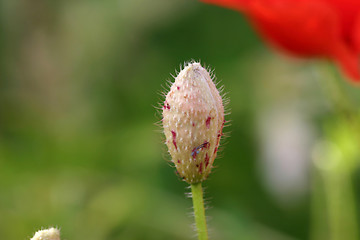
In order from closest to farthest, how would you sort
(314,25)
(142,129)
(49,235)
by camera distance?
(49,235) → (314,25) → (142,129)

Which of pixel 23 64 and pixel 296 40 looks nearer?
pixel 296 40

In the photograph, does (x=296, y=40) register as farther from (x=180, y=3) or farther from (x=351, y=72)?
(x=180, y=3)

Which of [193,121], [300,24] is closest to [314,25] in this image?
Result: [300,24]

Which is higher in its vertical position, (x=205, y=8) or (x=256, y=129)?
(x=205, y=8)

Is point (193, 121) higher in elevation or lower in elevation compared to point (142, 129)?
lower

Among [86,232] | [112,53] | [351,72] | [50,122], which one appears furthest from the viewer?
[112,53]

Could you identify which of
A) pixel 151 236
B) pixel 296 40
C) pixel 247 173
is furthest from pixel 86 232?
pixel 296 40

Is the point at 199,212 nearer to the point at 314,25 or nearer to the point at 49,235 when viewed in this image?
the point at 49,235
